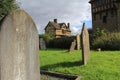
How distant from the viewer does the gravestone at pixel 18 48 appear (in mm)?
5398

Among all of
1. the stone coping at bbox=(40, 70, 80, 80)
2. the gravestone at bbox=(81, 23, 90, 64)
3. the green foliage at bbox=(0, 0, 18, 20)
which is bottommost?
the stone coping at bbox=(40, 70, 80, 80)

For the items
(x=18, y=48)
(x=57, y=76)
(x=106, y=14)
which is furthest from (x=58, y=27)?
(x=18, y=48)

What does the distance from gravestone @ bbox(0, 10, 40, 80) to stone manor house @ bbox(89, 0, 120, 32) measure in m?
50.4

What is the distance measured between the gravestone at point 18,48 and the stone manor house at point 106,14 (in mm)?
50358

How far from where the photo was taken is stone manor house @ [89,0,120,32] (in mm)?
57631

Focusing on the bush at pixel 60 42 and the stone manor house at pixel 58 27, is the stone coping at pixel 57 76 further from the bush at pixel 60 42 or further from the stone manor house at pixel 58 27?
the stone manor house at pixel 58 27

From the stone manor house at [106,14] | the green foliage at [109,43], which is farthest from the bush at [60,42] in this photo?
the stone manor house at [106,14]

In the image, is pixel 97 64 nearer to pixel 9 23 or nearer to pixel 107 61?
pixel 107 61

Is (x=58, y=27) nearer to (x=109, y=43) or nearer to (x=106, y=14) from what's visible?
(x=106, y=14)

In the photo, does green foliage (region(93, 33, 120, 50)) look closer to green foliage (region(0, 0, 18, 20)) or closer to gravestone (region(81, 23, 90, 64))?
green foliage (region(0, 0, 18, 20))

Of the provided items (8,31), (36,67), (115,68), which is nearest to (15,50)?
(8,31)

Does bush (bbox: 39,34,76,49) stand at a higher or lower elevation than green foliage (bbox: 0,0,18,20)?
lower

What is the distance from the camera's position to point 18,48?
5637 mm

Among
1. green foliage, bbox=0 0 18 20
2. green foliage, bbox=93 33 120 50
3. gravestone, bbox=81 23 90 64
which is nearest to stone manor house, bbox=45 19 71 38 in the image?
green foliage, bbox=0 0 18 20
